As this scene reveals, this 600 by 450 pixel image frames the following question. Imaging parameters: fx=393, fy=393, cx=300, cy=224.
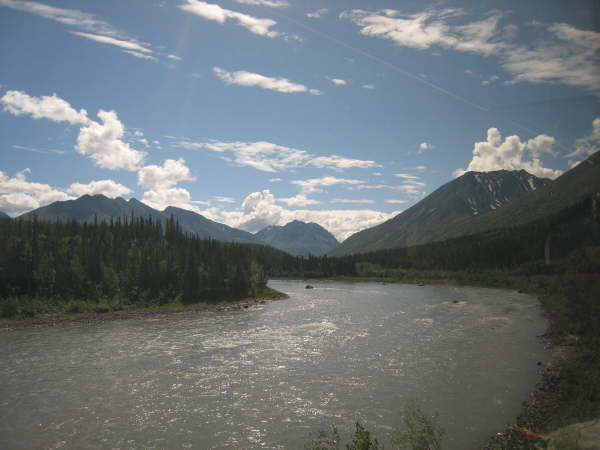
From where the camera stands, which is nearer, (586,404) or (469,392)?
(586,404)

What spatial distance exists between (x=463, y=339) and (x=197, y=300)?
6716cm

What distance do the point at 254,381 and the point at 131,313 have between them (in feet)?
181

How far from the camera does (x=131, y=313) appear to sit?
81062 mm

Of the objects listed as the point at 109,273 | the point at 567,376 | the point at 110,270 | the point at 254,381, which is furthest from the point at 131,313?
the point at 567,376

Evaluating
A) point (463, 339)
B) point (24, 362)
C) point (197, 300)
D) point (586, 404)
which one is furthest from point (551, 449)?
point (197, 300)

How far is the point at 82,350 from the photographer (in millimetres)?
48281

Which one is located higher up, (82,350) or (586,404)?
(586,404)

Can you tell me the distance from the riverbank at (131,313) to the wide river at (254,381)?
20.4ft

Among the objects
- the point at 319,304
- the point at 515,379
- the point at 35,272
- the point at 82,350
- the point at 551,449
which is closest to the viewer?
the point at 551,449

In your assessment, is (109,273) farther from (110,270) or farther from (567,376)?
(567,376)

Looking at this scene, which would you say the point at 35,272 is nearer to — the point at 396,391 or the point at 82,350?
the point at 82,350

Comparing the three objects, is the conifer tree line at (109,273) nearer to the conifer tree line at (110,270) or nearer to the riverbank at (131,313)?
the conifer tree line at (110,270)

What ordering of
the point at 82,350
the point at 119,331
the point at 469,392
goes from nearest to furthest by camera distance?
the point at 469,392, the point at 82,350, the point at 119,331

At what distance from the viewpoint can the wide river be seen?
83.0 feet
